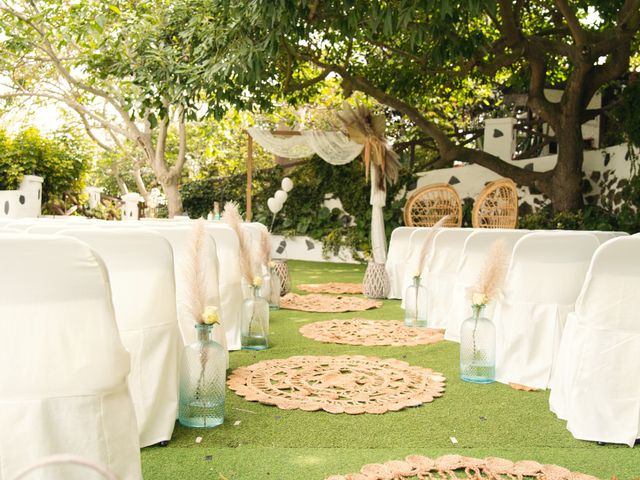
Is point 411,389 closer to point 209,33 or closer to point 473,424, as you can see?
point 473,424

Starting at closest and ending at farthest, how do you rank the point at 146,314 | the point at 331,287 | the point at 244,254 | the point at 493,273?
the point at 146,314, the point at 493,273, the point at 244,254, the point at 331,287

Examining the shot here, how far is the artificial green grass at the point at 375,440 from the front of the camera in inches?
80.2

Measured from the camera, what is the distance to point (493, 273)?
10.0 feet

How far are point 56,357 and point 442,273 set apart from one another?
12.3 ft

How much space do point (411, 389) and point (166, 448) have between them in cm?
129

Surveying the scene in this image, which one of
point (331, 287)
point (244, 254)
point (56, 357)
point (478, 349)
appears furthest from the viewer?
point (331, 287)

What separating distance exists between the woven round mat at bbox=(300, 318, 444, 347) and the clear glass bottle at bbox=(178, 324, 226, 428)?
1.79 metres

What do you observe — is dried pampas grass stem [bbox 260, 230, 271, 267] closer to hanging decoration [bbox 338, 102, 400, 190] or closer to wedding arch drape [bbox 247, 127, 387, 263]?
hanging decoration [bbox 338, 102, 400, 190]

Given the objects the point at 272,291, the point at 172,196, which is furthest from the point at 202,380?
the point at 172,196

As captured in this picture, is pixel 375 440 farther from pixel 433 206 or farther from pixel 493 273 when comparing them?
pixel 433 206

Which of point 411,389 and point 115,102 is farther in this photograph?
point 115,102

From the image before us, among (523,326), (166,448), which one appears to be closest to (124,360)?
(166,448)

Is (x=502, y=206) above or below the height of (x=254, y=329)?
above

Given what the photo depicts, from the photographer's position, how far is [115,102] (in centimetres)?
1141
